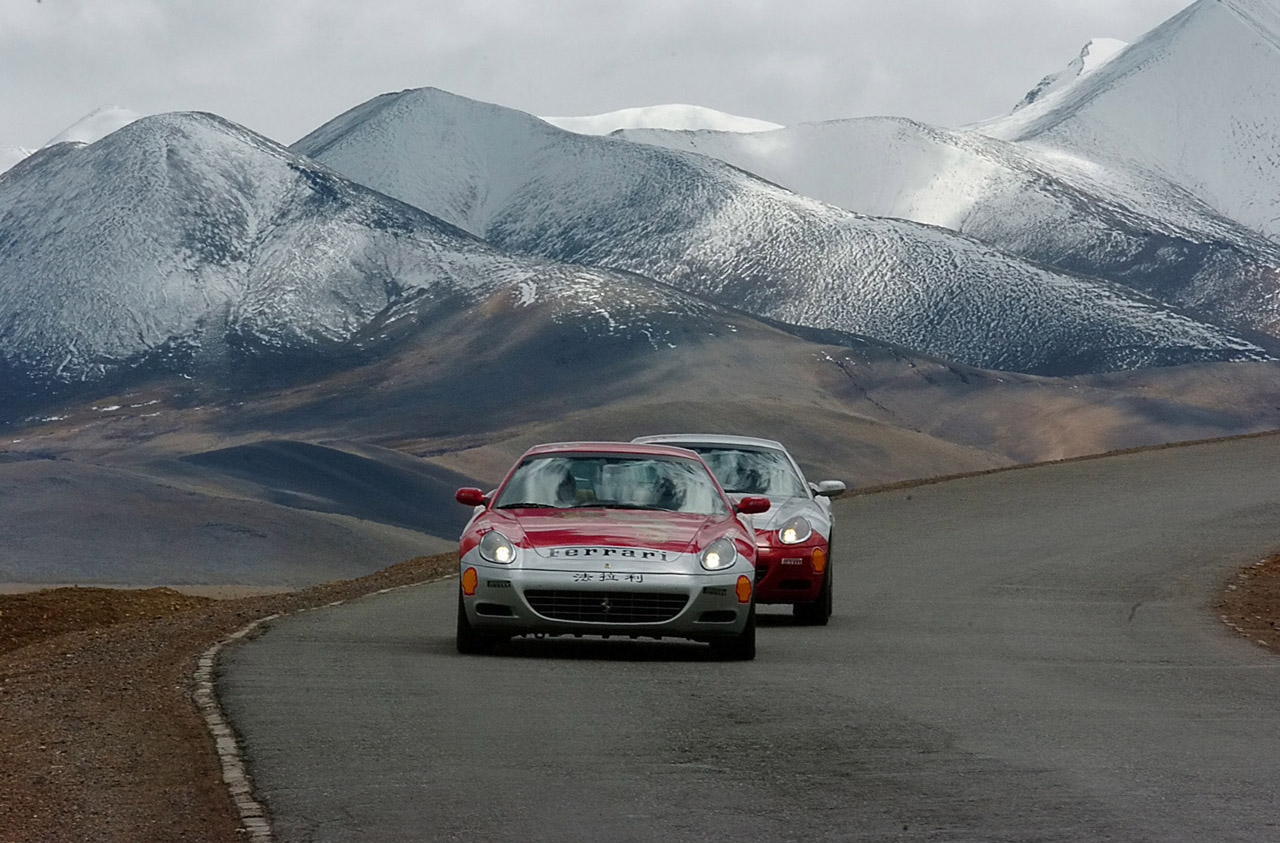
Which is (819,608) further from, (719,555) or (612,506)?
(719,555)

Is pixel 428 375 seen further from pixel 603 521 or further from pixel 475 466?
pixel 603 521

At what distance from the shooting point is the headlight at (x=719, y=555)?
46.2 ft

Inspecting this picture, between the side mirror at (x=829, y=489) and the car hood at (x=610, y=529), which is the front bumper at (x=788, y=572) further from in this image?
the car hood at (x=610, y=529)

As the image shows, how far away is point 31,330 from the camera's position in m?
196

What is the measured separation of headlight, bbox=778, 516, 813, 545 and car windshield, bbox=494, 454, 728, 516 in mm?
2353

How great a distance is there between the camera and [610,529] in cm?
1427

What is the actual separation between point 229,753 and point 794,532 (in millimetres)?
8612

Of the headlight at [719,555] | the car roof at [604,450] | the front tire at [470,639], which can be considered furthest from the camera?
the car roof at [604,450]

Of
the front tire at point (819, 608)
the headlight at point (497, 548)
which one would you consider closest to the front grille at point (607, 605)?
the headlight at point (497, 548)

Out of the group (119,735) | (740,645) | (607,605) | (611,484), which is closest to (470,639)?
(607,605)

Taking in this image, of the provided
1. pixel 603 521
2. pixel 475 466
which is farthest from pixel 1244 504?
pixel 475 466

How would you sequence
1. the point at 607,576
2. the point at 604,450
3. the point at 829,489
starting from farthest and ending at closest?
the point at 829,489, the point at 604,450, the point at 607,576

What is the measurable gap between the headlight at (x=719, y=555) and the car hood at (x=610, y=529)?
100 millimetres

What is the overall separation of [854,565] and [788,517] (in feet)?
32.3
